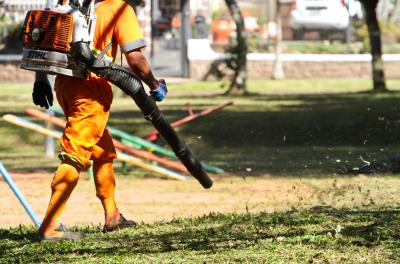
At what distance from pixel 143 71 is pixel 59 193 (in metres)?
1.02

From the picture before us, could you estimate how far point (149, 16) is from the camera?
37.4 metres

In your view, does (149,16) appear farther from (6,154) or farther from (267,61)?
(6,154)

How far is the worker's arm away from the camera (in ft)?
31.1

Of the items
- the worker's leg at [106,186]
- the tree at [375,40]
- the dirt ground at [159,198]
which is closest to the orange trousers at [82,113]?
the worker's leg at [106,186]

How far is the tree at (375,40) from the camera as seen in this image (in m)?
27.6

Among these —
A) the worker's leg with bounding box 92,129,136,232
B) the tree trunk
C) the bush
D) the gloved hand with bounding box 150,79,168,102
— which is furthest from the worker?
the bush

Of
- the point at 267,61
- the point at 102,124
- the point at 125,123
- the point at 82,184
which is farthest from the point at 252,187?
the point at 267,61

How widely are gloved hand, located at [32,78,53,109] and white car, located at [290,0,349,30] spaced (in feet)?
102

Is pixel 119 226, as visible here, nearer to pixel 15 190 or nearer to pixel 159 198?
pixel 15 190

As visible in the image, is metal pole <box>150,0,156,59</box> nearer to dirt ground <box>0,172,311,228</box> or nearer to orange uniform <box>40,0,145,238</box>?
dirt ground <box>0,172,311,228</box>

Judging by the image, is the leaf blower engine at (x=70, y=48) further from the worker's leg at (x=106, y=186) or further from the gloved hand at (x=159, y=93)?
the worker's leg at (x=106, y=186)

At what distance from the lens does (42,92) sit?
9.96 m

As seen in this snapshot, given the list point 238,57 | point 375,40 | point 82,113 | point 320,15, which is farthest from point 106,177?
point 320,15

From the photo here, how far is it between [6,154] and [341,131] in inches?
196
